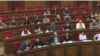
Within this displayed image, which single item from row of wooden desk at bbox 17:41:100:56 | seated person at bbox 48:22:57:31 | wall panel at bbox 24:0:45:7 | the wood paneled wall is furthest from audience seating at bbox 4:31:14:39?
wall panel at bbox 24:0:45:7

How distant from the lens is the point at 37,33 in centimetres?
678

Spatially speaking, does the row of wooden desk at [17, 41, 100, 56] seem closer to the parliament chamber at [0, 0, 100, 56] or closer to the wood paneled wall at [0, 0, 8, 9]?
the parliament chamber at [0, 0, 100, 56]

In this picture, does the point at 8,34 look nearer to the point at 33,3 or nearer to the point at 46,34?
the point at 46,34

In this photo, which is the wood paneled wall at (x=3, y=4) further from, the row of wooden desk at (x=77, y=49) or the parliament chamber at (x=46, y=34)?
the row of wooden desk at (x=77, y=49)

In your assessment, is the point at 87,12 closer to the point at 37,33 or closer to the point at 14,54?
the point at 37,33

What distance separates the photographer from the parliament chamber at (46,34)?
17.9 feet

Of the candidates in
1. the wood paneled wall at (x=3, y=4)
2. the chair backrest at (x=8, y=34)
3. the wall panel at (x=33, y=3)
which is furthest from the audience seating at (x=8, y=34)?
the wall panel at (x=33, y=3)

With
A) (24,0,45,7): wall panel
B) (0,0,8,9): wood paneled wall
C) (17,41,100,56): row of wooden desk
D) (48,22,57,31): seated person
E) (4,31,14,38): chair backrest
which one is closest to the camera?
(17,41,100,56): row of wooden desk

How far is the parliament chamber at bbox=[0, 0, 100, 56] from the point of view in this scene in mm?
5457

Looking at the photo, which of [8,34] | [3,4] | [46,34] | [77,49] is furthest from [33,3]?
[77,49]

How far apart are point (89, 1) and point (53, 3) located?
3.07m

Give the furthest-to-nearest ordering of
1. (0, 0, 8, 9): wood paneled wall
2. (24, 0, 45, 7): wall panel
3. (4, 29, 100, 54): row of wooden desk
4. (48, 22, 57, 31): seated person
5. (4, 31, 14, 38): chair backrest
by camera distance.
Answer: (24, 0, 45, 7): wall panel, (0, 0, 8, 9): wood paneled wall, (48, 22, 57, 31): seated person, (4, 31, 14, 38): chair backrest, (4, 29, 100, 54): row of wooden desk

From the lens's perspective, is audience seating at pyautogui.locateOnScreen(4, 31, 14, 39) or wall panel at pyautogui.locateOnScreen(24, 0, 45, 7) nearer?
audience seating at pyautogui.locateOnScreen(4, 31, 14, 39)

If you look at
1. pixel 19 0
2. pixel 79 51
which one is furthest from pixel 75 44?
pixel 19 0
